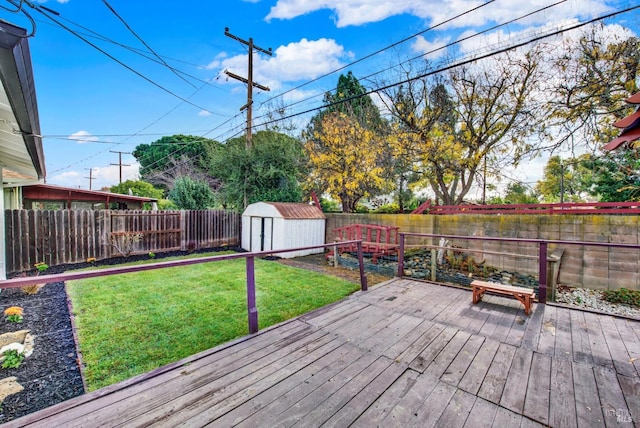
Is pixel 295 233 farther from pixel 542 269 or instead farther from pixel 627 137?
pixel 627 137

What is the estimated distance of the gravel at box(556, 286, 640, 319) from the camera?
4798 millimetres

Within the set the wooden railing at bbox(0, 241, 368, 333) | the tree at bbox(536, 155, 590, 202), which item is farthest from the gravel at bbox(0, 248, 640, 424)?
the tree at bbox(536, 155, 590, 202)

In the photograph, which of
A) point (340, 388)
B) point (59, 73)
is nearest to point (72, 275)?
point (340, 388)

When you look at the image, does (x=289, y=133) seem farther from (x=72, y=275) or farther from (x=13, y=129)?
(x=72, y=275)

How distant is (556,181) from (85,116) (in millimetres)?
21977

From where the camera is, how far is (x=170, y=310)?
409 centimetres

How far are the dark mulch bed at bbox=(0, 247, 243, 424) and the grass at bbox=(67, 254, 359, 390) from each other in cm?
12

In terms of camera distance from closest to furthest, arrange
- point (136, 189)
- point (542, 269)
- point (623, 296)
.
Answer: point (542, 269)
point (623, 296)
point (136, 189)

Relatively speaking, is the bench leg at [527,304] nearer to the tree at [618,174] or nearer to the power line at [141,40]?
the tree at [618,174]

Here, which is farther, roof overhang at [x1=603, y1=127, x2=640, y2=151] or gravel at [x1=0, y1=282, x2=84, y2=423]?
gravel at [x1=0, y1=282, x2=84, y2=423]

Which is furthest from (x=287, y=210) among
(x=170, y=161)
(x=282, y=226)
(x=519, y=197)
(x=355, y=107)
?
(x=170, y=161)

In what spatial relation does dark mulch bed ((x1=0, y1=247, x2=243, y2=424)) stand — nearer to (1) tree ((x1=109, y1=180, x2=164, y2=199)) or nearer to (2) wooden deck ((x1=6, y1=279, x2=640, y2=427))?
(2) wooden deck ((x1=6, y1=279, x2=640, y2=427))

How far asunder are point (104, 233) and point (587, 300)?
11.9 m

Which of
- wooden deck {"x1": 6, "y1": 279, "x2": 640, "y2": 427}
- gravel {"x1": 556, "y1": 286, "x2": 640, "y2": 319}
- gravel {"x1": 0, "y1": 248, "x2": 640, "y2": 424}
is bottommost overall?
gravel {"x1": 556, "y1": 286, "x2": 640, "y2": 319}
